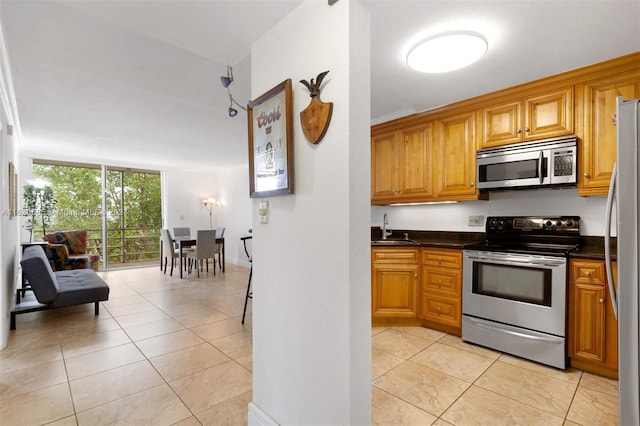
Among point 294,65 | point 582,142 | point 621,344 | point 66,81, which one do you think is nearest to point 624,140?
point 621,344

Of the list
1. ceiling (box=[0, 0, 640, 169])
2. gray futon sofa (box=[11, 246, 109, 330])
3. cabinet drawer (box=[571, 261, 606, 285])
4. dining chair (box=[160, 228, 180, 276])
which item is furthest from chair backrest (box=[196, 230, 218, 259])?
cabinet drawer (box=[571, 261, 606, 285])

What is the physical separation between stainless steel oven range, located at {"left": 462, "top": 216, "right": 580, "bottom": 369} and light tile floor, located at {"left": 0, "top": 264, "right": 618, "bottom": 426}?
150 millimetres

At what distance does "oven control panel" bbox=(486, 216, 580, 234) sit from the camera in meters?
2.70

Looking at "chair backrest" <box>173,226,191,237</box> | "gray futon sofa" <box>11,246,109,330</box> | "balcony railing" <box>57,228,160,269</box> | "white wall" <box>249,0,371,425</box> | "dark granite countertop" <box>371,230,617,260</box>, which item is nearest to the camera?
"white wall" <box>249,0,371,425</box>

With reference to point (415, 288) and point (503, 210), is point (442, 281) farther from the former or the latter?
point (503, 210)

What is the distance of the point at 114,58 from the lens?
92.7 inches

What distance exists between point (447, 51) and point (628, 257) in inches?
58.6

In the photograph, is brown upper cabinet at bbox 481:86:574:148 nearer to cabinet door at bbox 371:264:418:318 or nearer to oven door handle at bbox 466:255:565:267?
oven door handle at bbox 466:255:565:267

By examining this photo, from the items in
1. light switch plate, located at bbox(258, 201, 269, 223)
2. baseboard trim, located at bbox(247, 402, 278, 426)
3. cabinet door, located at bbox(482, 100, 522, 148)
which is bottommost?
baseboard trim, located at bbox(247, 402, 278, 426)

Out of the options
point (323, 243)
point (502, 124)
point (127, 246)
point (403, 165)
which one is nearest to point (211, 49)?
point (323, 243)

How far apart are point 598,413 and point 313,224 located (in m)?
2.07

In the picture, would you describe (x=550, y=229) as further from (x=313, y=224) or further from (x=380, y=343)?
(x=313, y=224)

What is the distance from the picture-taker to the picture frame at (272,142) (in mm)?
1492

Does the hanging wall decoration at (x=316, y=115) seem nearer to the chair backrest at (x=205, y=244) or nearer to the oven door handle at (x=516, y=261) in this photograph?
the oven door handle at (x=516, y=261)
